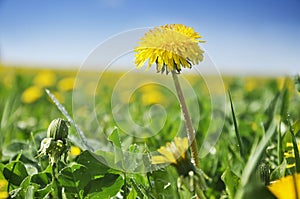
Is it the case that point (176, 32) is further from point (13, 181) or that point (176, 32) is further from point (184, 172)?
point (13, 181)

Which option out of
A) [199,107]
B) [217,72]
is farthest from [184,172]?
[199,107]

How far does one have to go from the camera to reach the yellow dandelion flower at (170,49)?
0.87 meters

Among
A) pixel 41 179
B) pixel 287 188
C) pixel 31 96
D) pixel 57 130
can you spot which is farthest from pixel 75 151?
pixel 31 96

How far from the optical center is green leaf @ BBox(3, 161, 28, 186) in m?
1.00

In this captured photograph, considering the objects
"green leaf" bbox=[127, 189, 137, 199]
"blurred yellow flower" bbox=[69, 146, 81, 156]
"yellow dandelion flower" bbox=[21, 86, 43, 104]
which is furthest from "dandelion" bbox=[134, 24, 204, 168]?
"yellow dandelion flower" bbox=[21, 86, 43, 104]

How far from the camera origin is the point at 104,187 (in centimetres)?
92

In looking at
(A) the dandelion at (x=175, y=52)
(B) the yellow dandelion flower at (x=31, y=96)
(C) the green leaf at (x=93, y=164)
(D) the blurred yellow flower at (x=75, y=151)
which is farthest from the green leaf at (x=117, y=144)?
(B) the yellow dandelion flower at (x=31, y=96)

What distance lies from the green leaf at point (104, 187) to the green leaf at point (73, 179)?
17 millimetres

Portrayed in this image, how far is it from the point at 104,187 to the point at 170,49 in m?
0.33

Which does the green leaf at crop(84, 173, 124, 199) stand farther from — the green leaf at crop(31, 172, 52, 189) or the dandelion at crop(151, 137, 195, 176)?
the dandelion at crop(151, 137, 195, 176)

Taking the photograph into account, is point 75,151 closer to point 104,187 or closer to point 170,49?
point 104,187

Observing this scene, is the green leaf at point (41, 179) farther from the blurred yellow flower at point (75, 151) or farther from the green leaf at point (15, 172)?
the blurred yellow flower at point (75, 151)

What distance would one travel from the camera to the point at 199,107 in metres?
2.32

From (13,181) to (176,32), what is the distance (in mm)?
525
